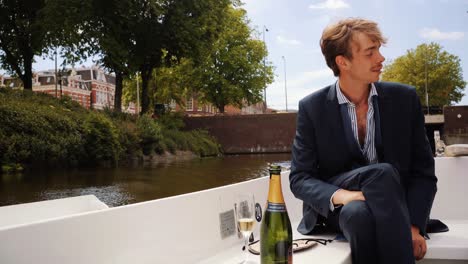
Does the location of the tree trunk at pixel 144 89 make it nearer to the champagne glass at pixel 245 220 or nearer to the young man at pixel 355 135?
the young man at pixel 355 135

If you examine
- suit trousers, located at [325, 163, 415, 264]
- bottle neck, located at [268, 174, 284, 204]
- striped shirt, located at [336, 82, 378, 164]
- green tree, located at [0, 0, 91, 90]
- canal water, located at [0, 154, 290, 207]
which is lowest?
canal water, located at [0, 154, 290, 207]

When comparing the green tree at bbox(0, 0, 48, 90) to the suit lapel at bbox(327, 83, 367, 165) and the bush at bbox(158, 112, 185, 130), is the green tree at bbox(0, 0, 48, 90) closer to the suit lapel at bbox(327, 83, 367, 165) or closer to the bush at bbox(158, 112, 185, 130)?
the bush at bbox(158, 112, 185, 130)

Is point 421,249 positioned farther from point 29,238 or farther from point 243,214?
point 29,238

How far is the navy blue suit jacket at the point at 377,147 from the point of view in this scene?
1841 mm

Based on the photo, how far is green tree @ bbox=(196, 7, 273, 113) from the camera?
105ft

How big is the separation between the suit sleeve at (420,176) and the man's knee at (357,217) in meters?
0.33

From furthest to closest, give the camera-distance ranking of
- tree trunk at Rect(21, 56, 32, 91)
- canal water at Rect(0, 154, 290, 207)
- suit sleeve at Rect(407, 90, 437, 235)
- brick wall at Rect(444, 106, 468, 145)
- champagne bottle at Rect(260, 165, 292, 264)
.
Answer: brick wall at Rect(444, 106, 468, 145), tree trunk at Rect(21, 56, 32, 91), canal water at Rect(0, 154, 290, 207), suit sleeve at Rect(407, 90, 437, 235), champagne bottle at Rect(260, 165, 292, 264)

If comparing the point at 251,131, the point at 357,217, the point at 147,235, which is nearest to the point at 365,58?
the point at 357,217

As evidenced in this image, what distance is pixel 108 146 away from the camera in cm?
1716

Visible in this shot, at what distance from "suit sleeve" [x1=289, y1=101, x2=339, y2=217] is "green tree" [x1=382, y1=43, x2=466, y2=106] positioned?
40930 mm

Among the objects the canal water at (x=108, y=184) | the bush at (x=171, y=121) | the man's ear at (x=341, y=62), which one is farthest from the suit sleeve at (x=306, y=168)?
the bush at (x=171, y=121)

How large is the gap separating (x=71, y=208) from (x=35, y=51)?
72.5 ft

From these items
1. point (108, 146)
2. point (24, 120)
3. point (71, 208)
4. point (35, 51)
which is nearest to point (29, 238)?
point (71, 208)

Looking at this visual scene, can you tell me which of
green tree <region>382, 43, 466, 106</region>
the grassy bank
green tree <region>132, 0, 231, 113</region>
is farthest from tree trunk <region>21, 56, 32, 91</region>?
green tree <region>382, 43, 466, 106</region>
